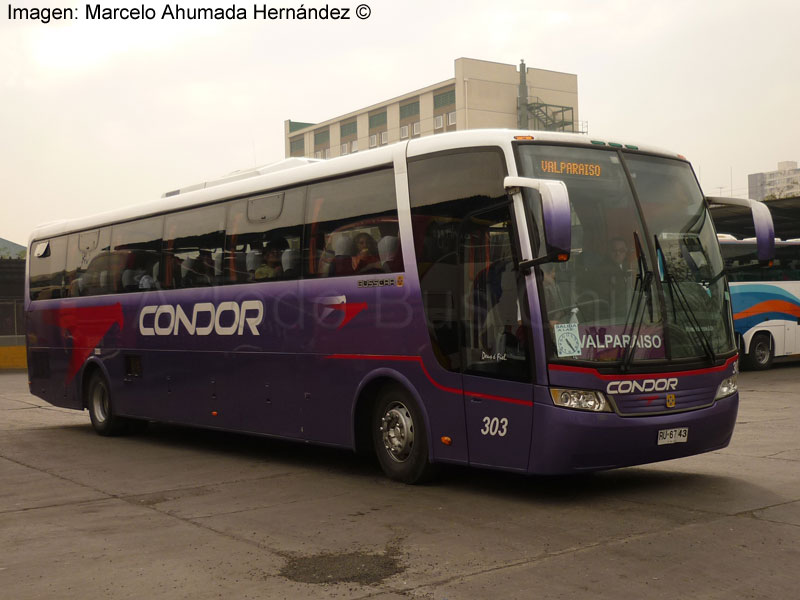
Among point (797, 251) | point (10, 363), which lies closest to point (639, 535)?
point (797, 251)

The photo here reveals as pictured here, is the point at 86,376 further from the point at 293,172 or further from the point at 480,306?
the point at 480,306

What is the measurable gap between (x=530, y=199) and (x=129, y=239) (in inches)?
319

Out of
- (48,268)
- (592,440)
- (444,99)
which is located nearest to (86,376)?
(48,268)

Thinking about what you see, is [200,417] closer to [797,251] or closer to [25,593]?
[25,593]

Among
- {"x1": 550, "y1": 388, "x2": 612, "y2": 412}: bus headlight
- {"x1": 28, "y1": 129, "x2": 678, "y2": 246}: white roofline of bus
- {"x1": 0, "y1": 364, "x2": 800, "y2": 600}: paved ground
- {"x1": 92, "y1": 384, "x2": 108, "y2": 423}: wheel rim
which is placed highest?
{"x1": 28, "y1": 129, "x2": 678, "y2": 246}: white roofline of bus

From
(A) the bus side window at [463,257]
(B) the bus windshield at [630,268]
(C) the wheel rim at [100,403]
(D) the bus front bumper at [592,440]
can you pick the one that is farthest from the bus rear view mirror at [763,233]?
(C) the wheel rim at [100,403]

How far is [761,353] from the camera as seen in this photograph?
89.6 feet

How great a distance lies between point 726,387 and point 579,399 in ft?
5.71

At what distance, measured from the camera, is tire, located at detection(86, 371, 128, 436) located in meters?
15.6

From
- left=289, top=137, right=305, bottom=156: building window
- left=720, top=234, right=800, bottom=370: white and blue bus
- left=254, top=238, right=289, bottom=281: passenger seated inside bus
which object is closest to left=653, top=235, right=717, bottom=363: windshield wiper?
left=254, top=238, right=289, bottom=281: passenger seated inside bus

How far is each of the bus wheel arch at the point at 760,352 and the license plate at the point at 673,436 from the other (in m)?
19.4

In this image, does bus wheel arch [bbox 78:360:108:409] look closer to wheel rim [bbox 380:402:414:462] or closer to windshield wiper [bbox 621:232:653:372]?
wheel rim [bbox 380:402:414:462]

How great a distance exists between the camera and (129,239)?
14898 mm

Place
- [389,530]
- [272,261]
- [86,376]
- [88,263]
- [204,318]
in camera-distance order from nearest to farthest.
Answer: [389,530], [272,261], [204,318], [88,263], [86,376]
